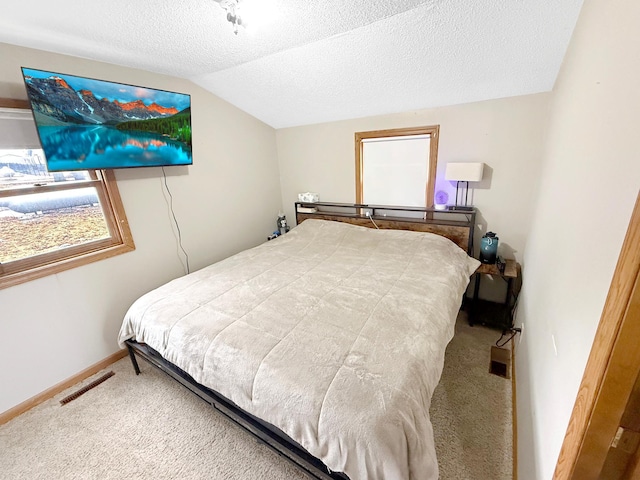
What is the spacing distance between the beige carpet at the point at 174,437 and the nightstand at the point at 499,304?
546mm

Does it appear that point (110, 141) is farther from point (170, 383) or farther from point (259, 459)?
point (259, 459)

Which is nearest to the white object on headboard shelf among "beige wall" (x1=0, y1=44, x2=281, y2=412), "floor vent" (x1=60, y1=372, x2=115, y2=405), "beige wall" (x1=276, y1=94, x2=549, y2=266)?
"beige wall" (x1=0, y1=44, x2=281, y2=412)

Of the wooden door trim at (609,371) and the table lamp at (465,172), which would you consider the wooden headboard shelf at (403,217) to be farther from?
the wooden door trim at (609,371)

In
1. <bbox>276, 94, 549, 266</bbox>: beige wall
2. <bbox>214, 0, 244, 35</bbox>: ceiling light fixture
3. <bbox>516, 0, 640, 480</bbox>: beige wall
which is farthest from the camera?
<bbox>276, 94, 549, 266</bbox>: beige wall

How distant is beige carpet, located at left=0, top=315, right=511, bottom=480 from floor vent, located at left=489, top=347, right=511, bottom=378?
2.1 inches

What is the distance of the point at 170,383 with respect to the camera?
6.87 feet

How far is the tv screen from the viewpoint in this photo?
65.4 inches

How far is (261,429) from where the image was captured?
1363 mm

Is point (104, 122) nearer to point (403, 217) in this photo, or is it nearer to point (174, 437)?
point (174, 437)

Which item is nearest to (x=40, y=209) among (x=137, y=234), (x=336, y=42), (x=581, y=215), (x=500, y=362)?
(x=137, y=234)

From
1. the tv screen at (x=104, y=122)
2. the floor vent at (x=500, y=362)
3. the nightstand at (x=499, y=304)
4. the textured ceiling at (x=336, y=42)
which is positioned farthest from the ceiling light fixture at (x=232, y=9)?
the floor vent at (x=500, y=362)

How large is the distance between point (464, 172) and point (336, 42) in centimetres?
157

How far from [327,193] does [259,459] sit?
111 inches

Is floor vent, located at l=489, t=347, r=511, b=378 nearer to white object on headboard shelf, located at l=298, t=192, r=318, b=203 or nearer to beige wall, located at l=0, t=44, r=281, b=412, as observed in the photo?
white object on headboard shelf, located at l=298, t=192, r=318, b=203
